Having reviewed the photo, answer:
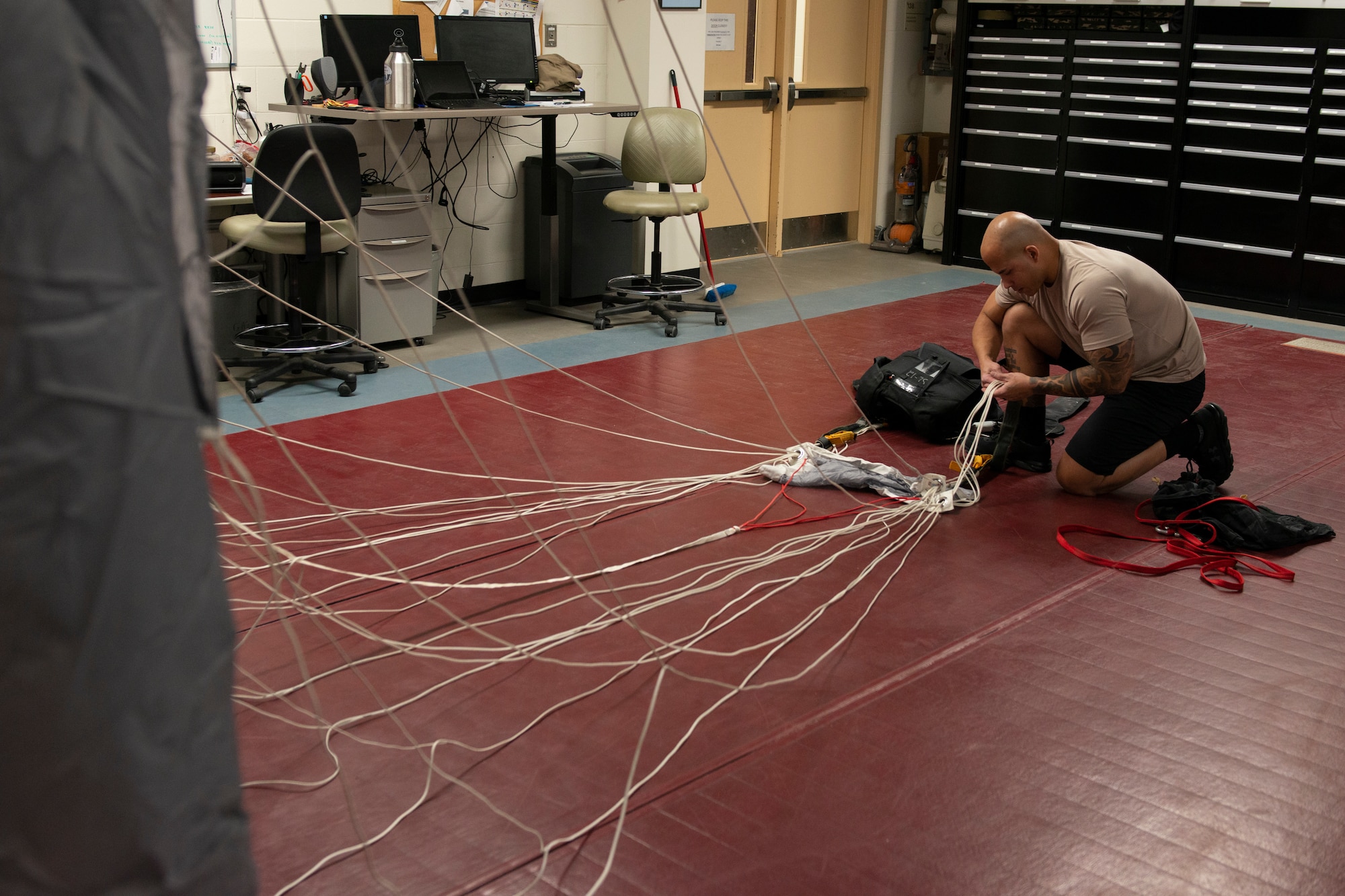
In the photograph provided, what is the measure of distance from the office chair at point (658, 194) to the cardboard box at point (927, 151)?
2.67 metres

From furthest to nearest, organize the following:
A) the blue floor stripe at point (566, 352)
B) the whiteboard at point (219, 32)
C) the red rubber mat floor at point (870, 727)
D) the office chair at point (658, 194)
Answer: the office chair at point (658, 194), the whiteboard at point (219, 32), the blue floor stripe at point (566, 352), the red rubber mat floor at point (870, 727)

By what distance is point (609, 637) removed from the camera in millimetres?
2607

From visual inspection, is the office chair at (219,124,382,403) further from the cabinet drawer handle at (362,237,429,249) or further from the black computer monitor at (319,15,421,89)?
the black computer monitor at (319,15,421,89)

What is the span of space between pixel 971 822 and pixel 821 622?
78cm

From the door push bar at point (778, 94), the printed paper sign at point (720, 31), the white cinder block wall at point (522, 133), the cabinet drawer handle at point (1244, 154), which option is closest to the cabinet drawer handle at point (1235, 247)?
the cabinet drawer handle at point (1244, 154)

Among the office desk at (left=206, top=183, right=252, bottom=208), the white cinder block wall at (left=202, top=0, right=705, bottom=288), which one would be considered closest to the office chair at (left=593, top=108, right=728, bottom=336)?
the white cinder block wall at (left=202, top=0, right=705, bottom=288)

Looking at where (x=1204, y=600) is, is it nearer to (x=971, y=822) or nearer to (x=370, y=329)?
(x=971, y=822)

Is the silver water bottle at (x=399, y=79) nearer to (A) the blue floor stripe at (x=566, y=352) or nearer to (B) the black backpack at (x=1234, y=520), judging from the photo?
(A) the blue floor stripe at (x=566, y=352)

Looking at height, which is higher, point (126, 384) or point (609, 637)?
point (126, 384)

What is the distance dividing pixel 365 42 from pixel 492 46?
2.04 feet

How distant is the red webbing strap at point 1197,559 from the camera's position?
9.71 feet

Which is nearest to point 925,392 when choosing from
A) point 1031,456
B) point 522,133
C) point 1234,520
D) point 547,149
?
point 1031,456

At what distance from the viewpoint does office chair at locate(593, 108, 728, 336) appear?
17.8 feet

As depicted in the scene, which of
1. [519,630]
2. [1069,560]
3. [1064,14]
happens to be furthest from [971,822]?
[1064,14]
